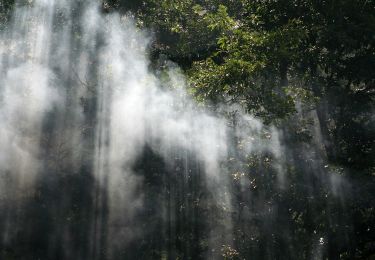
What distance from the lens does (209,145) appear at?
936 centimetres

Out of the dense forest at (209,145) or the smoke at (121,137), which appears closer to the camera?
the dense forest at (209,145)

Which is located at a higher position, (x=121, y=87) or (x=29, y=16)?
(x=29, y=16)

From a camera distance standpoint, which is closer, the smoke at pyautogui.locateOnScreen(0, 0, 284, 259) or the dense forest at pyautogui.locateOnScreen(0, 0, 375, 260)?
the dense forest at pyautogui.locateOnScreen(0, 0, 375, 260)

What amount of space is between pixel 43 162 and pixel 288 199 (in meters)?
5.84

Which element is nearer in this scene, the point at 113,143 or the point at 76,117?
the point at 113,143

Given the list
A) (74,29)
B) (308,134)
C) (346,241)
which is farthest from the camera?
(74,29)

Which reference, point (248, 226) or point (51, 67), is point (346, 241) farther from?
point (51, 67)

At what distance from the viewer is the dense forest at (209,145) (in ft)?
23.1

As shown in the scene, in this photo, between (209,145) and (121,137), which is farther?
(121,137)

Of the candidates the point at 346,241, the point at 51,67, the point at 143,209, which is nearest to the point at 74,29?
the point at 51,67

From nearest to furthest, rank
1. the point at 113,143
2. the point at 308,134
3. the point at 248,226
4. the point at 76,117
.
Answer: the point at 308,134 < the point at 248,226 < the point at 113,143 < the point at 76,117

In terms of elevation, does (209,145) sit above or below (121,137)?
below

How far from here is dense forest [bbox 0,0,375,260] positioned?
7055 mm

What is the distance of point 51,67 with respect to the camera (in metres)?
13.8
